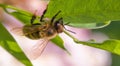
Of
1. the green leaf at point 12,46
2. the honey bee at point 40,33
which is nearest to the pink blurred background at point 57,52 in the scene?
the honey bee at point 40,33

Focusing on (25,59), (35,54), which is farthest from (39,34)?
(25,59)

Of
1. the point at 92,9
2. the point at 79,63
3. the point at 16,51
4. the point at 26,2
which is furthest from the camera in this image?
the point at 79,63

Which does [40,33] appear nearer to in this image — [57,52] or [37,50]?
[37,50]

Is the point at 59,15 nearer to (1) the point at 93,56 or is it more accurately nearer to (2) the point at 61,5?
(2) the point at 61,5

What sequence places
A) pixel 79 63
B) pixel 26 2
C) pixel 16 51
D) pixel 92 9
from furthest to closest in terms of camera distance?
pixel 79 63 < pixel 26 2 < pixel 16 51 < pixel 92 9

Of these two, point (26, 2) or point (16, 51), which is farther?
point (26, 2)

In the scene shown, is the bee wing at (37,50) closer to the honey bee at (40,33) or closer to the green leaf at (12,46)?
the honey bee at (40,33)

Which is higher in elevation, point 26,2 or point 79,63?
point 26,2

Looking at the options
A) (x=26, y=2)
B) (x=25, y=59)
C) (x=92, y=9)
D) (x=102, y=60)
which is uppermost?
(x=92, y=9)

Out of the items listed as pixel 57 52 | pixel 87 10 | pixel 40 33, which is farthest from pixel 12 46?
pixel 57 52
